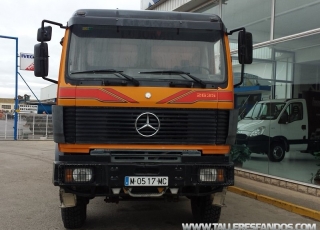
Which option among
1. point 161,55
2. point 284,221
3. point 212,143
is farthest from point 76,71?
point 284,221

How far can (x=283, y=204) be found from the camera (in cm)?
619

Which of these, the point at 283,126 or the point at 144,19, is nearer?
the point at 144,19

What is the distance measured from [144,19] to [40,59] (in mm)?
1492

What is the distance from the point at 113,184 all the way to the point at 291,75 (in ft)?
17.6

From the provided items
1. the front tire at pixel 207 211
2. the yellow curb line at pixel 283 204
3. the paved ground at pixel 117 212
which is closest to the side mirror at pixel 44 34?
the paved ground at pixel 117 212

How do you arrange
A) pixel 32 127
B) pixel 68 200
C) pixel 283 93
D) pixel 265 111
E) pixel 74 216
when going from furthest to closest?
1. pixel 32 127
2. pixel 265 111
3. pixel 283 93
4. pixel 74 216
5. pixel 68 200

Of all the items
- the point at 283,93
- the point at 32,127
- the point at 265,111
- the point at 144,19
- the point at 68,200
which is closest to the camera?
the point at 68,200

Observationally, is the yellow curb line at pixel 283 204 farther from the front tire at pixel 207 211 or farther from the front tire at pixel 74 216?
the front tire at pixel 74 216

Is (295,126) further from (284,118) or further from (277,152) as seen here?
(277,152)

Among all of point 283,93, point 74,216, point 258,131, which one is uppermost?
point 283,93

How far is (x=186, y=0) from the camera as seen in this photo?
11031mm

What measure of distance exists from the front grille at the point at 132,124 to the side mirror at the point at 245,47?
102 centimetres

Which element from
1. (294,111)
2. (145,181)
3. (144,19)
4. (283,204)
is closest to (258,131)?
(294,111)

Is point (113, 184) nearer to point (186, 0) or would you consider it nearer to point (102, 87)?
point (102, 87)
